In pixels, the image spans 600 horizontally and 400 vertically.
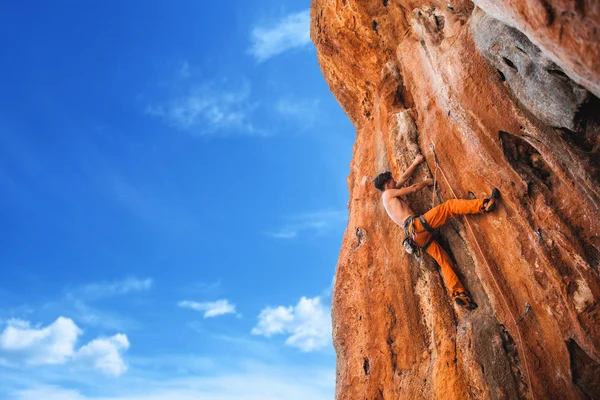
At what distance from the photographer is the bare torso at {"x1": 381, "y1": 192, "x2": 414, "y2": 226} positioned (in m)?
9.01

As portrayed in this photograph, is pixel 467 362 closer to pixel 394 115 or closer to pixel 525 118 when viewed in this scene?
pixel 525 118

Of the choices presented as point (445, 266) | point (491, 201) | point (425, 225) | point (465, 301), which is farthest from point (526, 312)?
point (425, 225)

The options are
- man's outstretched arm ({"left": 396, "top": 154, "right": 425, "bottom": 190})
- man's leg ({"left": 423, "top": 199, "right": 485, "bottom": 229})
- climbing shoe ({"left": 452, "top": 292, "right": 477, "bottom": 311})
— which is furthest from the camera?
man's outstretched arm ({"left": 396, "top": 154, "right": 425, "bottom": 190})

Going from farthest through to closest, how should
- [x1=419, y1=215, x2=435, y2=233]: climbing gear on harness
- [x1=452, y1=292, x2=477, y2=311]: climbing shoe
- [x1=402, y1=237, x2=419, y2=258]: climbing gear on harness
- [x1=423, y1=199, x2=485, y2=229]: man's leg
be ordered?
1. [x1=402, y1=237, x2=419, y2=258]: climbing gear on harness
2. [x1=419, y1=215, x2=435, y2=233]: climbing gear on harness
3. [x1=452, y1=292, x2=477, y2=311]: climbing shoe
4. [x1=423, y1=199, x2=485, y2=229]: man's leg

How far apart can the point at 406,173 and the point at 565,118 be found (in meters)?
3.23

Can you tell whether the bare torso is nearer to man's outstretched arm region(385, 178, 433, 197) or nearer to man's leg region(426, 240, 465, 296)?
man's outstretched arm region(385, 178, 433, 197)

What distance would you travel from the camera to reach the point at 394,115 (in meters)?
10.5

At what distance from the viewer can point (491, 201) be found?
768 cm

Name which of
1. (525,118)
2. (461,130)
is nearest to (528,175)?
(525,118)

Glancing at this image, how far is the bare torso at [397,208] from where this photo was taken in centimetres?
901

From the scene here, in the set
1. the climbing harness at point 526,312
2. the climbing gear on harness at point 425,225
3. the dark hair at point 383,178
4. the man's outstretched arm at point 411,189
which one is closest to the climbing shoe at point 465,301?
the climbing harness at point 526,312

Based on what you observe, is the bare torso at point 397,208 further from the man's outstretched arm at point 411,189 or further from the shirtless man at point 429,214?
the man's outstretched arm at point 411,189

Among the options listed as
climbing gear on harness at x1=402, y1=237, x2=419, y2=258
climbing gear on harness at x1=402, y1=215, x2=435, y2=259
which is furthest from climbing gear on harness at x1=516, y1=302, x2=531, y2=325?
climbing gear on harness at x1=402, y1=237, x2=419, y2=258

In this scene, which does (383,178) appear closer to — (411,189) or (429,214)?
(411,189)
